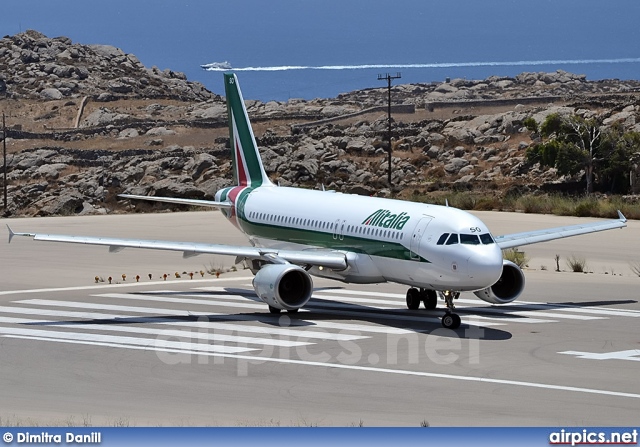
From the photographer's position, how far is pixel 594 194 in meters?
78.8

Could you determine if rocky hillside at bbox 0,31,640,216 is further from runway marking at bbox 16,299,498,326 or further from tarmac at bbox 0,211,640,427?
runway marking at bbox 16,299,498,326

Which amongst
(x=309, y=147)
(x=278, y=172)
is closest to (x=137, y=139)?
(x=309, y=147)

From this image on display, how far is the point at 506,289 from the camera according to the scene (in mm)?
30734

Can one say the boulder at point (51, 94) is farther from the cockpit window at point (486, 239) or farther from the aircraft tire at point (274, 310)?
the cockpit window at point (486, 239)

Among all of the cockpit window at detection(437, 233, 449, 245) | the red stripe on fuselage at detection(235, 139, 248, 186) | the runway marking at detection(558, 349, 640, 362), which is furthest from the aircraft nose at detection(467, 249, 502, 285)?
the red stripe on fuselage at detection(235, 139, 248, 186)

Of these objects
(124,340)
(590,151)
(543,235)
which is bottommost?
(124,340)

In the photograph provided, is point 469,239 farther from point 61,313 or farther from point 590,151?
point 590,151

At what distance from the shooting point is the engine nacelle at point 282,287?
29.7 meters

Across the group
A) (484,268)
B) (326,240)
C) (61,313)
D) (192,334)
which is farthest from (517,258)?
(192,334)

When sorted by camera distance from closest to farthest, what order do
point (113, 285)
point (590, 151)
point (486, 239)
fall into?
point (486, 239)
point (113, 285)
point (590, 151)

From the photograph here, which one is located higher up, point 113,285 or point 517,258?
point 517,258

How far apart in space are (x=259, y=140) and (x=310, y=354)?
96575 millimetres

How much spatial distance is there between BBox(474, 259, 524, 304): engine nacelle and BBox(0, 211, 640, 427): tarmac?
24.2 inches

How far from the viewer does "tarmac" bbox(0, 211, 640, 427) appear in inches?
763
